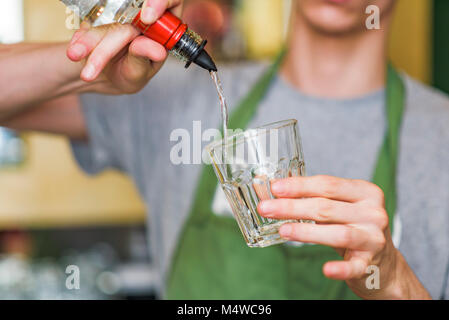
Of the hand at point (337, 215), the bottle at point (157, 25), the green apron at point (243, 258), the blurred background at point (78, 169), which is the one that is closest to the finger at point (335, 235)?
the hand at point (337, 215)

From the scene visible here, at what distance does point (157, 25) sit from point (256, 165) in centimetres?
22

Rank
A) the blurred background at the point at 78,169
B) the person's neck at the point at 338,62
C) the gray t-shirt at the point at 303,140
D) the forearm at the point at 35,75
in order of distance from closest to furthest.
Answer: the forearm at the point at 35,75 < the gray t-shirt at the point at 303,140 < the person's neck at the point at 338,62 < the blurred background at the point at 78,169

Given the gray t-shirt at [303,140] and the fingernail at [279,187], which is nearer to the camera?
the fingernail at [279,187]

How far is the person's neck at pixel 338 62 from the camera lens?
1.10m

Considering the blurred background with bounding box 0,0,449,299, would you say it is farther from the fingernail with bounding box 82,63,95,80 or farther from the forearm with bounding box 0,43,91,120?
the fingernail with bounding box 82,63,95,80

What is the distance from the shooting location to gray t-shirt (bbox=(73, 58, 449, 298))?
961 millimetres

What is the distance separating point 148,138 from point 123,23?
1.92 feet

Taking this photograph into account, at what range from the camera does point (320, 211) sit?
0.55 m

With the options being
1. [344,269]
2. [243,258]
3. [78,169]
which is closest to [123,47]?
[344,269]

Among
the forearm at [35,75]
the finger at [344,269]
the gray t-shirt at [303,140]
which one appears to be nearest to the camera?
the finger at [344,269]

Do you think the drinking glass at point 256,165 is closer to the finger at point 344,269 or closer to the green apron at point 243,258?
the finger at point 344,269

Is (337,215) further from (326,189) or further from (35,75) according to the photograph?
(35,75)

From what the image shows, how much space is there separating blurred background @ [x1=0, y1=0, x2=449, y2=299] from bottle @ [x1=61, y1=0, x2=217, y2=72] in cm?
128

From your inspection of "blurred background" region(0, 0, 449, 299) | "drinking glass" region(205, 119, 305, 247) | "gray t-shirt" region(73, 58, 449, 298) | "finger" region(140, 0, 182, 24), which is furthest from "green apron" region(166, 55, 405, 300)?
"blurred background" region(0, 0, 449, 299)
